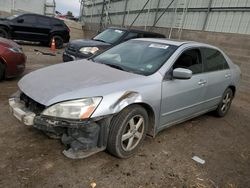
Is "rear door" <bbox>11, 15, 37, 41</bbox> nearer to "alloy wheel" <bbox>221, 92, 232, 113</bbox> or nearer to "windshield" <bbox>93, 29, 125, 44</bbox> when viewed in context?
"windshield" <bbox>93, 29, 125, 44</bbox>

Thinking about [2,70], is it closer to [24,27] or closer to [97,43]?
[97,43]

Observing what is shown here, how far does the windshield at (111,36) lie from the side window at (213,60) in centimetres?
439

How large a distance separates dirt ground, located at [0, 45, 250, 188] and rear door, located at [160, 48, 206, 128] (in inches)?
17.2

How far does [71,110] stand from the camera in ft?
9.24

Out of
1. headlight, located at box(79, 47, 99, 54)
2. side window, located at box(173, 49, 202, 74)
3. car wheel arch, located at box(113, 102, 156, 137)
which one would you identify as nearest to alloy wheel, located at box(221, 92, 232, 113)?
side window, located at box(173, 49, 202, 74)

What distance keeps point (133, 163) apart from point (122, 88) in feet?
3.24

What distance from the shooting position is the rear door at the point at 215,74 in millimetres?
4694

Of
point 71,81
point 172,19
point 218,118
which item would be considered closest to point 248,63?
point 218,118

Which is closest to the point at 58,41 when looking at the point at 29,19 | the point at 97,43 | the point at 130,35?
the point at 29,19

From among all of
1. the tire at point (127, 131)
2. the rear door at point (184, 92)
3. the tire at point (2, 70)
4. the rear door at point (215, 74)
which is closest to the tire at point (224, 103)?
the rear door at point (215, 74)

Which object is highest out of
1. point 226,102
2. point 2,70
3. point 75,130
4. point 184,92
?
point 184,92

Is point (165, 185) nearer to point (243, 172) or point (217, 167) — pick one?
point (217, 167)

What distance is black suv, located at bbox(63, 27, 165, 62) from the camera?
7914mm

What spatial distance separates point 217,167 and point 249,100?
518 cm
